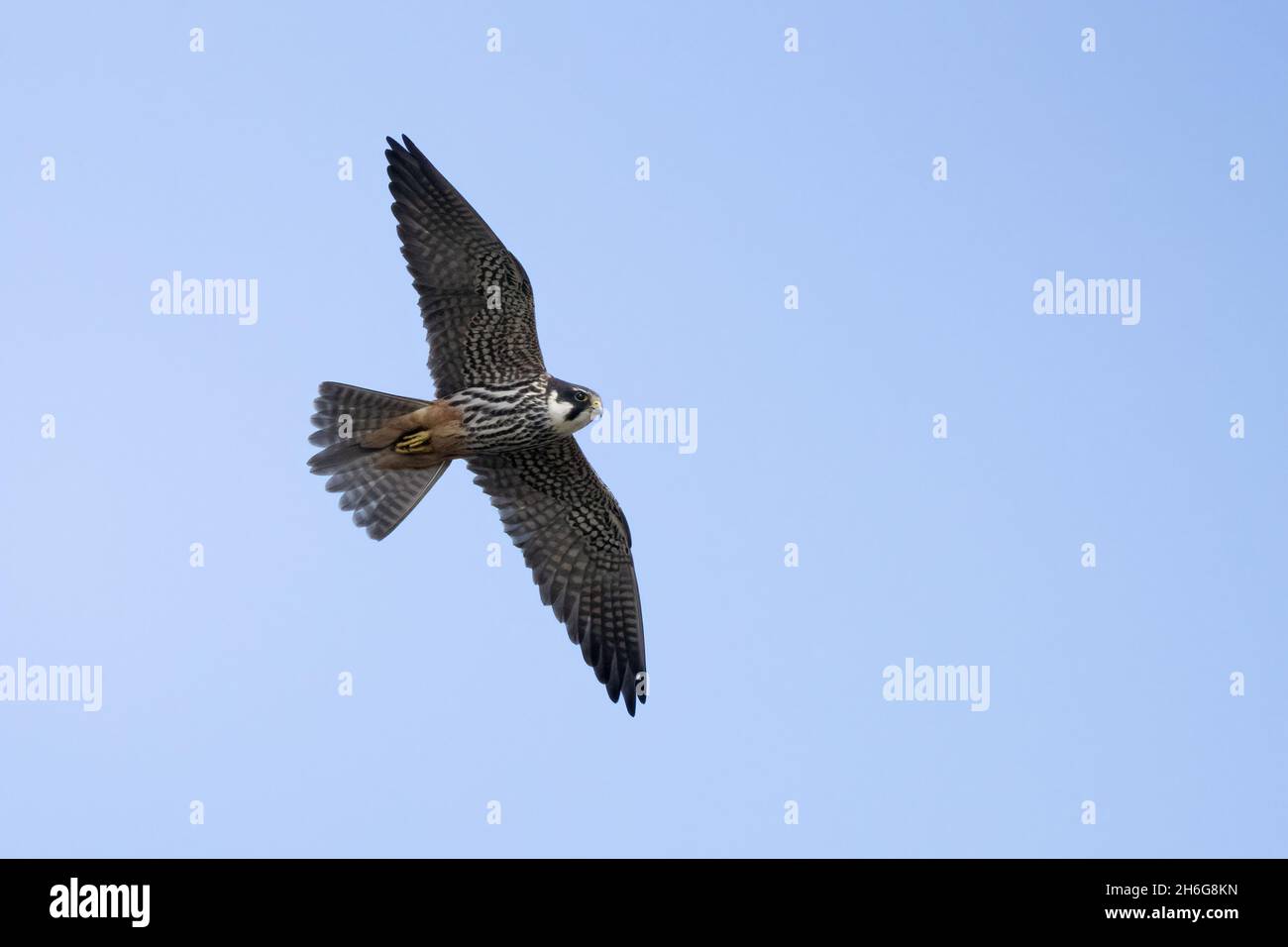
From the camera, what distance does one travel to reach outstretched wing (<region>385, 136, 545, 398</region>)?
520 inches

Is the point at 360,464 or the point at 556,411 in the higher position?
the point at 556,411

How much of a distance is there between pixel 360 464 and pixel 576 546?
1.95 m

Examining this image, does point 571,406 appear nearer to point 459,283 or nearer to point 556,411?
point 556,411

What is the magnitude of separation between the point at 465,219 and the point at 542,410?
1.53 m

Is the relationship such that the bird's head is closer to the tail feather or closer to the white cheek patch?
the white cheek patch

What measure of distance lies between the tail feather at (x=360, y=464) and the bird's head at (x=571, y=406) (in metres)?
0.99

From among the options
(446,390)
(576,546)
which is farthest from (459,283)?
(576,546)

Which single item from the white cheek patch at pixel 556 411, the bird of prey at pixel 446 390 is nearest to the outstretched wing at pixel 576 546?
the bird of prey at pixel 446 390

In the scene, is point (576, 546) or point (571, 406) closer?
point (571, 406)

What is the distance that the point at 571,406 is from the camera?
13070 millimetres

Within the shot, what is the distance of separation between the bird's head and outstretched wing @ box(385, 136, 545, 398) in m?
0.33

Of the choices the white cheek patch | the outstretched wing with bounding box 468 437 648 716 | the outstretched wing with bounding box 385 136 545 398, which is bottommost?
the outstretched wing with bounding box 468 437 648 716

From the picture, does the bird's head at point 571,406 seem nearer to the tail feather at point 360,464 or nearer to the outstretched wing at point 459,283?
the outstretched wing at point 459,283

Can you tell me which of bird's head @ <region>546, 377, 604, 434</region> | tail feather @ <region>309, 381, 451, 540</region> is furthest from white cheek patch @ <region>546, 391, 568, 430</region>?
tail feather @ <region>309, 381, 451, 540</region>
